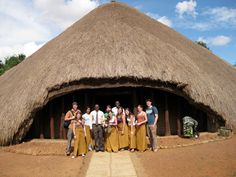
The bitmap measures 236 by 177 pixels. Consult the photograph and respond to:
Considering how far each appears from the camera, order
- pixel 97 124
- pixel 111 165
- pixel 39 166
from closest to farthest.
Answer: pixel 111 165 < pixel 39 166 < pixel 97 124

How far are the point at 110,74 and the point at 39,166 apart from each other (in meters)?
4.39

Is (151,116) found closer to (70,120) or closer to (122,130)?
(122,130)

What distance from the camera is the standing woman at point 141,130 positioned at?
32.7 feet

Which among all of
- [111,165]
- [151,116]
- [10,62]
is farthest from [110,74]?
[10,62]

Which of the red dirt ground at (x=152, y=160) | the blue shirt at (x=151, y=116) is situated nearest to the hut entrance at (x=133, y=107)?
the red dirt ground at (x=152, y=160)

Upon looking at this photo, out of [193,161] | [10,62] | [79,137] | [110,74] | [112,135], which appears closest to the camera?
[193,161]

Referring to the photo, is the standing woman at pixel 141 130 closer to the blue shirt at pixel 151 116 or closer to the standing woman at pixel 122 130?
the blue shirt at pixel 151 116

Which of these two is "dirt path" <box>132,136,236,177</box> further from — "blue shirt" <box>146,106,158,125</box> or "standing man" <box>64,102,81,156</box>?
"standing man" <box>64,102,81,156</box>

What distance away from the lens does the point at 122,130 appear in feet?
33.1

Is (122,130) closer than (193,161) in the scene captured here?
No

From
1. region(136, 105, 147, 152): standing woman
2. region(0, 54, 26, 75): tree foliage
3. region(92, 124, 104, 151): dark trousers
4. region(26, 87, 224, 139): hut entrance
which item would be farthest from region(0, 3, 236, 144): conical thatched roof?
region(0, 54, 26, 75): tree foliage

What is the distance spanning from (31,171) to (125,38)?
7.40 m

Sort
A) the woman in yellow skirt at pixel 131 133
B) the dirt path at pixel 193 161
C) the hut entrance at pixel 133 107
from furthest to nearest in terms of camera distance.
Answer: the hut entrance at pixel 133 107
the woman in yellow skirt at pixel 131 133
the dirt path at pixel 193 161

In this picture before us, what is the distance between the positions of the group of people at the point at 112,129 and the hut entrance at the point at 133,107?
8.18 ft
